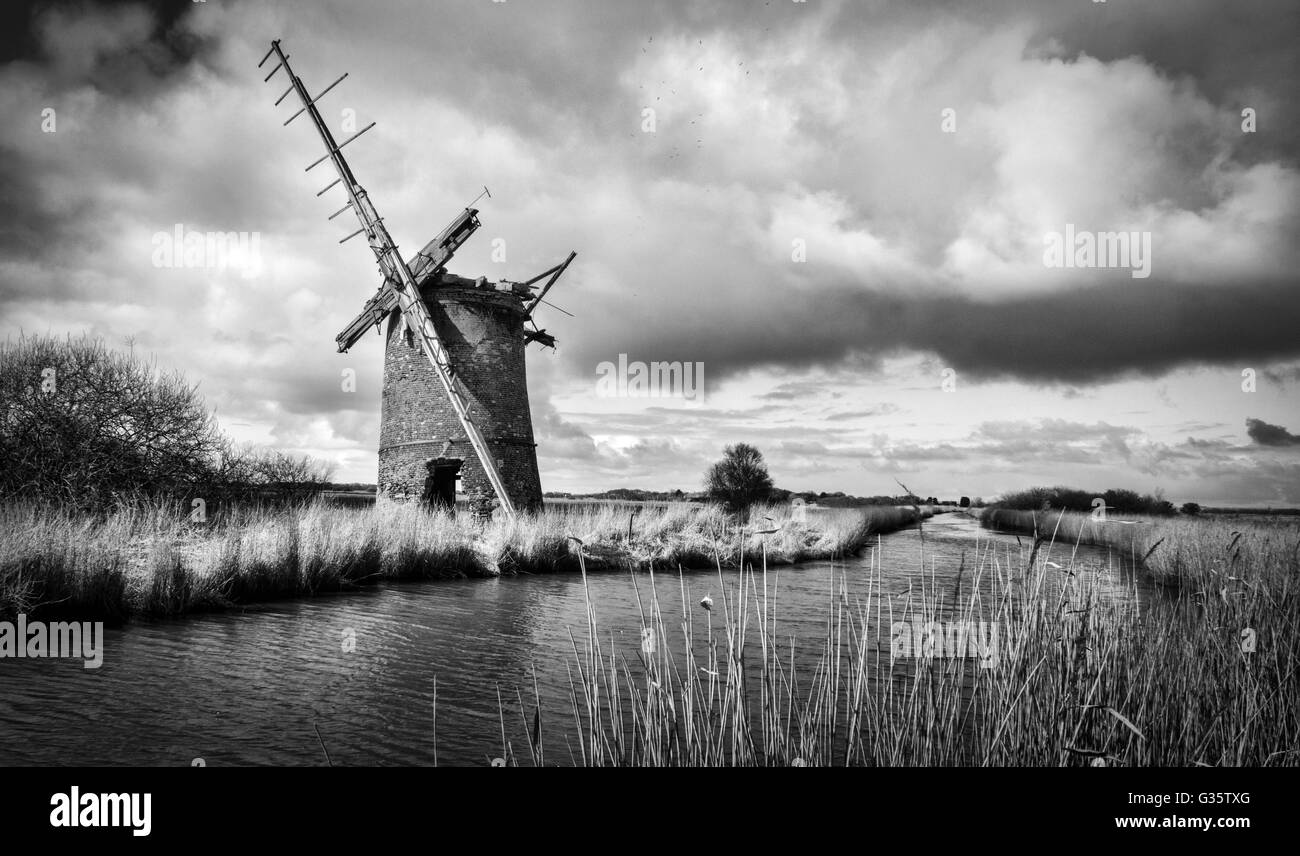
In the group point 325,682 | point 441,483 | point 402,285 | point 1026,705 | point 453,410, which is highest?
point 402,285

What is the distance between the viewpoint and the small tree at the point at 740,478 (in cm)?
3197

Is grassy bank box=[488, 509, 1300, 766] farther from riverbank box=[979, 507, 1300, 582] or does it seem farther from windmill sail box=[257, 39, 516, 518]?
windmill sail box=[257, 39, 516, 518]

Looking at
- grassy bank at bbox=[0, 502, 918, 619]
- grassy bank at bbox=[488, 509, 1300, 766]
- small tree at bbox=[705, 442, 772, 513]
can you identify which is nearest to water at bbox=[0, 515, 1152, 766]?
grassy bank at bbox=[488, 509, 1300, 766]

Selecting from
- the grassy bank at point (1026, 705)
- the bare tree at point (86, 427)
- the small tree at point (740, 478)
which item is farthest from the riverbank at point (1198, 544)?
the bare tree at point (86, 427)

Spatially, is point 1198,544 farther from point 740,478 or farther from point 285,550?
point 740,478

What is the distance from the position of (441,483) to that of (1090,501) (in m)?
36.6

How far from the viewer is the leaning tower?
17.4 metres

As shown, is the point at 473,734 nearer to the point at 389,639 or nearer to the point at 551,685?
the point at 551,685

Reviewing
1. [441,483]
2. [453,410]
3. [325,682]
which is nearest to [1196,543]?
[325,682]

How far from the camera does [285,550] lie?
433 inches

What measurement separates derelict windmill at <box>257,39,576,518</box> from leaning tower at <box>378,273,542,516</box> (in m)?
0.02

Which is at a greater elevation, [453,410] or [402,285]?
[402,285]
